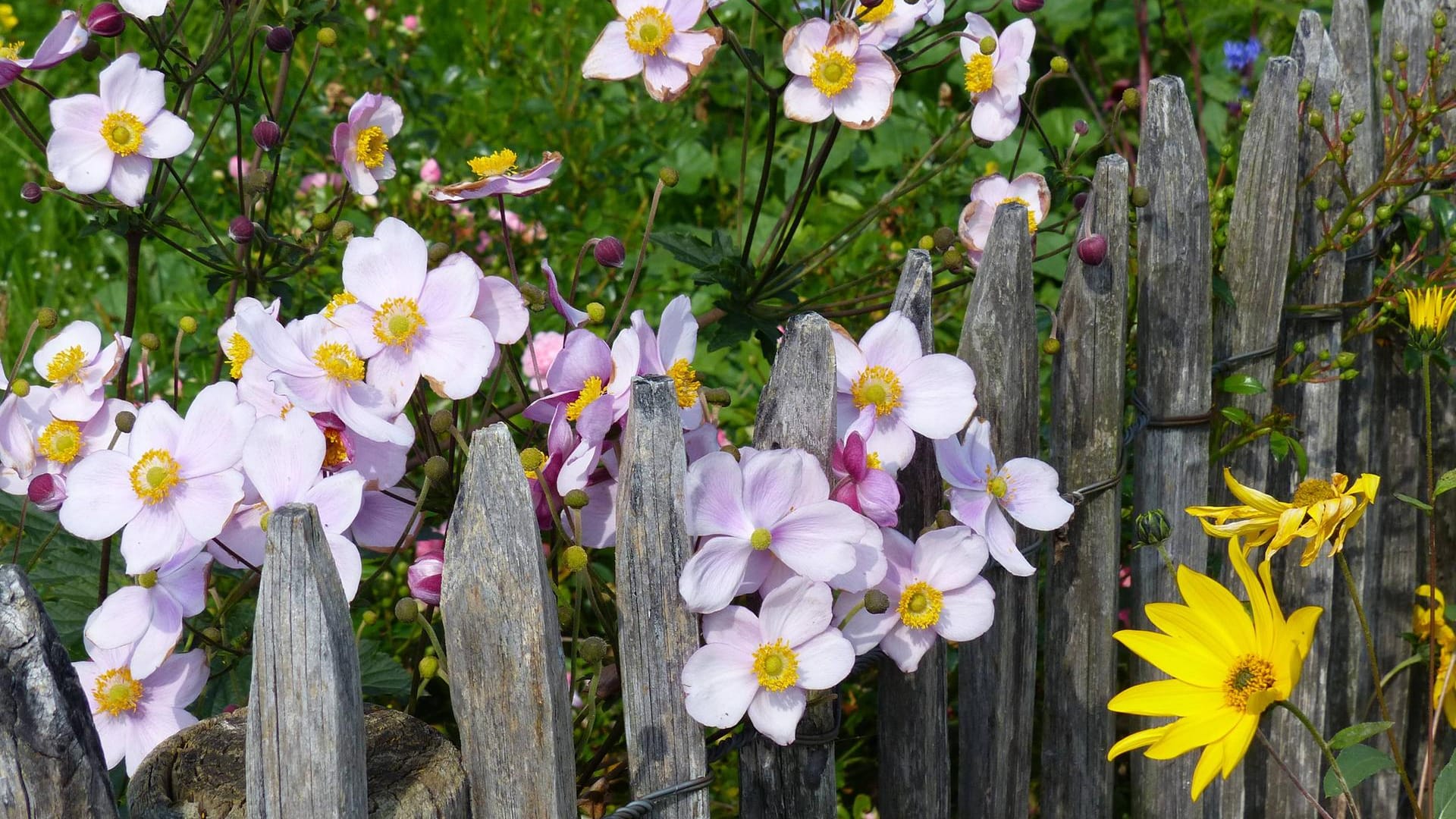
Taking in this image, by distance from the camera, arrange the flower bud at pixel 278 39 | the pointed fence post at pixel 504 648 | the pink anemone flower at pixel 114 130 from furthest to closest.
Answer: the flower bud at pixel 278 39 < the pink anemone flower at pixel 114 130 < the pointed fence post at pixel 504 648

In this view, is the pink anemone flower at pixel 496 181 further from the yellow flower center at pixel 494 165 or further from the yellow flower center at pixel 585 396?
the yellow flower center at pixel 585 396

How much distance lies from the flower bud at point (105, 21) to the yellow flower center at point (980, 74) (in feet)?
3.21

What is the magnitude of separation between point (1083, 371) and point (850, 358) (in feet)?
1.47

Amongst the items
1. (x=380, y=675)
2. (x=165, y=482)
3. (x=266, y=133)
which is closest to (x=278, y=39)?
(x=266, y=133)

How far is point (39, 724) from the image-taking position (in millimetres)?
952

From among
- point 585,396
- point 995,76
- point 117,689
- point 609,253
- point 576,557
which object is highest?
point 995,76

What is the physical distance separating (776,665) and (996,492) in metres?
0.32

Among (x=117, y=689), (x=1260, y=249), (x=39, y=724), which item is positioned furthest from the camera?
(x=1260, y=249)

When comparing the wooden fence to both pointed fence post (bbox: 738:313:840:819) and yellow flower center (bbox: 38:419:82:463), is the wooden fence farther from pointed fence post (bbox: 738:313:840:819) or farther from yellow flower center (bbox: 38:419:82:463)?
yellow flower center (bbox: 38:419:82:463)

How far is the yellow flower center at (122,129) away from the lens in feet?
4.52

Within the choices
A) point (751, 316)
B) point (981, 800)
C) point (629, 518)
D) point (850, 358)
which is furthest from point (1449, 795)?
point (751, 316)

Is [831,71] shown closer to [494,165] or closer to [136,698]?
[494,165]

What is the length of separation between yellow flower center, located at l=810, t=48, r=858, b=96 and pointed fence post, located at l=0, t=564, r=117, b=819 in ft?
3.34

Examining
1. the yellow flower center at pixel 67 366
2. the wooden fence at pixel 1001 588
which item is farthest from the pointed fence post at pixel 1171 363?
the yellow flower center at pixel 67 366
